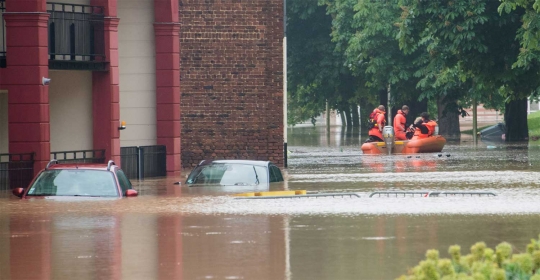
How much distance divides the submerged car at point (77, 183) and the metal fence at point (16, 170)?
18.4 feet

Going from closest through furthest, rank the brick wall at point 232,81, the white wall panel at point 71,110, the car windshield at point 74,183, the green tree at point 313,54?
the car windshield at point 74,183 < the white wall panel at point 71,110 < the brick wall at point 232,81 < the green tree at point 313,54

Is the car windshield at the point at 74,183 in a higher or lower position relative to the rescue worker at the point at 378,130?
lower

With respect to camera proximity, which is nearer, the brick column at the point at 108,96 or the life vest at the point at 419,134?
the brick column at the point at 108,96

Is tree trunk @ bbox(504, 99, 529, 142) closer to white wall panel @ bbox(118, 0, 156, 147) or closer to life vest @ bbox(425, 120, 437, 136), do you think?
life vest @ bbox(425, 120, 437, 136)

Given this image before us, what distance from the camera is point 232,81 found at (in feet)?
121

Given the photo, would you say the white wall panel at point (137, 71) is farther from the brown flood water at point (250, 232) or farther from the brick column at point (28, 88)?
the brown flood water at point (250, 232)

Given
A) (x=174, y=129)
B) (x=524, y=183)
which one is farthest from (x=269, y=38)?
(x=524, y=183)

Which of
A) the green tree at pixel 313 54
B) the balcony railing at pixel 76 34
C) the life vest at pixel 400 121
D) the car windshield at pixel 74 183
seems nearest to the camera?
the car windshield at pixel 74 183

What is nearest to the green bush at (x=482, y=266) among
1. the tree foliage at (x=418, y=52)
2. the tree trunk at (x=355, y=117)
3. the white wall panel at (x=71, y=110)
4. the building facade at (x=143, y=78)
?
the building facade at (x=143, y=78)

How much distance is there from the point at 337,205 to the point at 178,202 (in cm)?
288

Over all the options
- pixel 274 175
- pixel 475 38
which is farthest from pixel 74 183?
pixel 475 38

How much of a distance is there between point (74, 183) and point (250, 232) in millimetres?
5423

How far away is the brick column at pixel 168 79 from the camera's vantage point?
3309cm

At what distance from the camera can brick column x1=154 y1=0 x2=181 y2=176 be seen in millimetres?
33094
